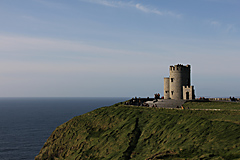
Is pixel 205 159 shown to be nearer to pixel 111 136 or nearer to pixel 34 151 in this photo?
pixel 111 136

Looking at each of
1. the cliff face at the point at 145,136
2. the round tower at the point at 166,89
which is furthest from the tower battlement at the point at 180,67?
the cliff face at the point at 145,136

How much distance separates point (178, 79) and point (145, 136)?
28664 millimetres

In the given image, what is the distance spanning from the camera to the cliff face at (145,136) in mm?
35812

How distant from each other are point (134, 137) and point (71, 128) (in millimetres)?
18763

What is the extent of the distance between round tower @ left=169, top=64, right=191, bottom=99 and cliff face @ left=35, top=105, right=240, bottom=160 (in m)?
15.3

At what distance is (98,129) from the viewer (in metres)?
53.7

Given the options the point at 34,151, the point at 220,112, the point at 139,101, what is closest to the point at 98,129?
the point at 139,101

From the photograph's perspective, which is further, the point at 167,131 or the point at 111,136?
the point at 111,136

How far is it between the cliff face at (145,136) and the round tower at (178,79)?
50.3 ft

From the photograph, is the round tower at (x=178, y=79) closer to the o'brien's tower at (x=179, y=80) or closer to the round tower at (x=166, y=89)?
the o'brien's tower at (x=179, y=80)

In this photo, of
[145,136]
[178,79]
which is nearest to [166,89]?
[178,79]

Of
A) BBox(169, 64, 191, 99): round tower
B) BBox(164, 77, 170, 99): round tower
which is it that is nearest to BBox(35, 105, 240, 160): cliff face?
BBox(169, 64, 191, 99): round tower

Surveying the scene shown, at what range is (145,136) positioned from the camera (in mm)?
45188

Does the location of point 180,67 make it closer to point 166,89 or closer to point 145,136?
point 166,89
